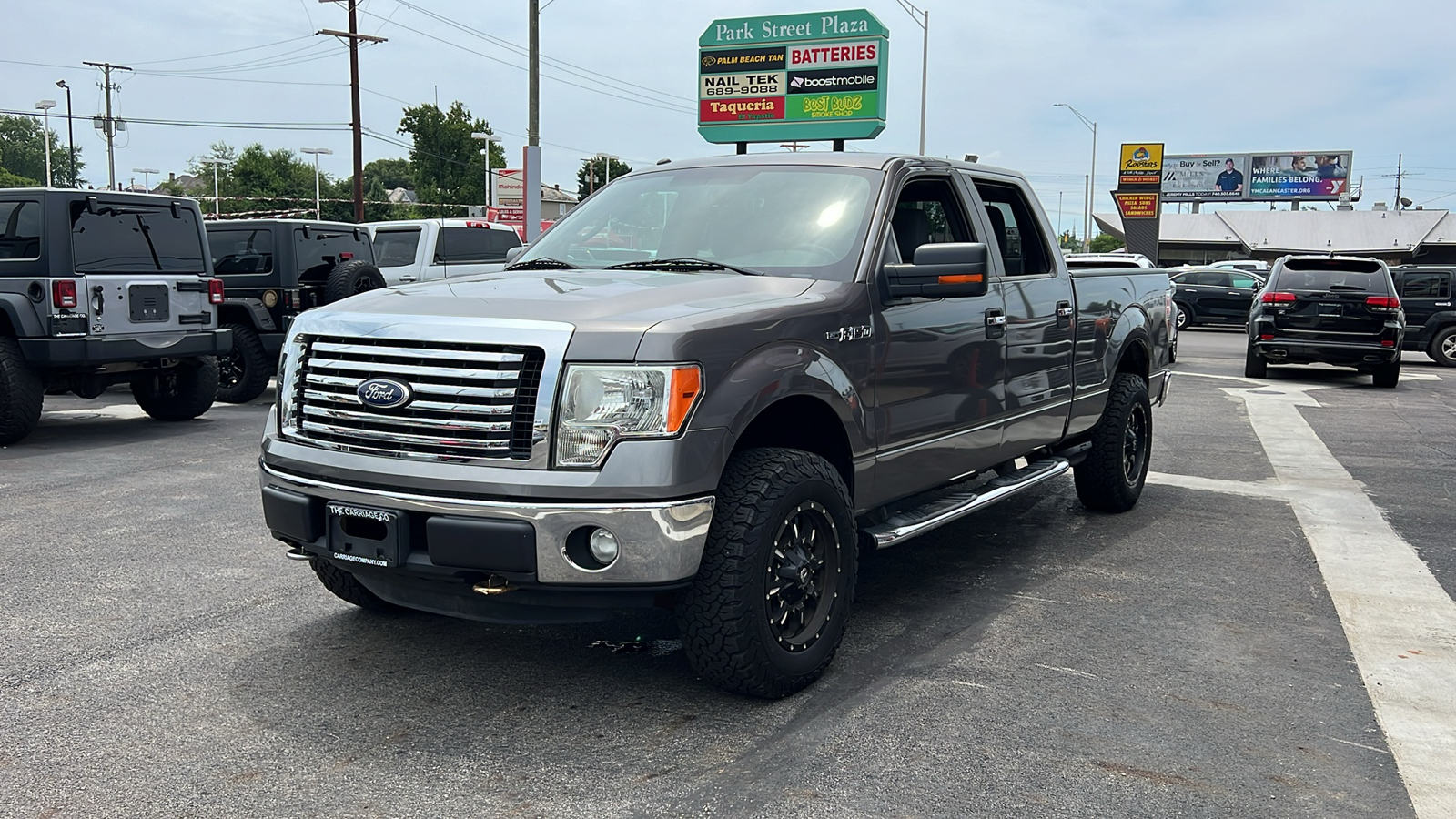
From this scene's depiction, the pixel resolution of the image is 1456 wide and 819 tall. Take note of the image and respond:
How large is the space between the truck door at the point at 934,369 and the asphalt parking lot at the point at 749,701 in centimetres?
69

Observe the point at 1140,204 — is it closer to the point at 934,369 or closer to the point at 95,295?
the point at 95,295

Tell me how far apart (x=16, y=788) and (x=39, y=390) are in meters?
7.55

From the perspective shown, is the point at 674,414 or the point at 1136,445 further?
the point at 1136,445

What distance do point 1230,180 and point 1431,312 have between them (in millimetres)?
76032

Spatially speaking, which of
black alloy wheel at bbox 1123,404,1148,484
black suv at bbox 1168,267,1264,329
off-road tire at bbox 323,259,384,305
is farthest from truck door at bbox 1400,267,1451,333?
off-road tire at bbox 323,259,384,305

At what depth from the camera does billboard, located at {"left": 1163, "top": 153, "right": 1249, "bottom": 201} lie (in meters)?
90.8

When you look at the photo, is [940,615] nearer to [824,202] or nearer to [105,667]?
[824,202]

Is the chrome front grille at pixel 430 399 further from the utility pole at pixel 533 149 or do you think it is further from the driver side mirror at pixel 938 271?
the utility pole at pixel 533 149

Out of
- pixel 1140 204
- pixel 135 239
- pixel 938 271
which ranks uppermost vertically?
pixel 1140 204

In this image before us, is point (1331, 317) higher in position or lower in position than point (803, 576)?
higher

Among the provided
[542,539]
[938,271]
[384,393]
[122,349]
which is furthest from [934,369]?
[122,349]

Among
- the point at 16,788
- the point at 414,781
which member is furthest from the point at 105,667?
the point at 414,781

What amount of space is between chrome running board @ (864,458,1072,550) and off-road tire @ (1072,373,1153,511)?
0.75 metres

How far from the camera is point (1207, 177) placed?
91750 mm
